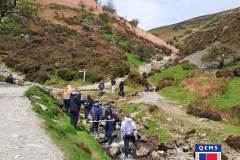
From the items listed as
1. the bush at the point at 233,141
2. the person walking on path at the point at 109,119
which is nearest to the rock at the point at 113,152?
the person walking on path at the point at 109,119

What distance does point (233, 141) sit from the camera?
756 cm

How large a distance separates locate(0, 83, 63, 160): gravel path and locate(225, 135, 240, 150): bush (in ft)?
25.8

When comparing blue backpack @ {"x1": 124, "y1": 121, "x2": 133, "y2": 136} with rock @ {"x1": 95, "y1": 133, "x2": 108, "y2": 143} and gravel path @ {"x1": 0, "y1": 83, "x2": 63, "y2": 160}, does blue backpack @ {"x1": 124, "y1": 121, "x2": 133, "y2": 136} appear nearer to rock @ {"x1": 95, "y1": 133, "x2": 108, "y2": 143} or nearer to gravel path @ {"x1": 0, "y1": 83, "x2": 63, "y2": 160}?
rock @ {"x1": 95, "y1": 133, "x2": 108, "y2": 143}

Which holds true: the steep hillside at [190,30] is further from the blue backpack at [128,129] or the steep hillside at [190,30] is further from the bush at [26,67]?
the blue backpack at [128,129]

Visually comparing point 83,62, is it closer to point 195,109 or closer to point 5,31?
point 5,31

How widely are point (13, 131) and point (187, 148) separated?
8692 millimetres

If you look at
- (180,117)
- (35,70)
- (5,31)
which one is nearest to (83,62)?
(35,70)

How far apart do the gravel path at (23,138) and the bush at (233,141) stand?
7878 mm

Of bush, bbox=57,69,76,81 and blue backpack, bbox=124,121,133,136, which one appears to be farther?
bush, bbox=57,69,76,81

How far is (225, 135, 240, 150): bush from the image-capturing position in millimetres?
7301

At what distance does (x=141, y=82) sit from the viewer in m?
27.3
